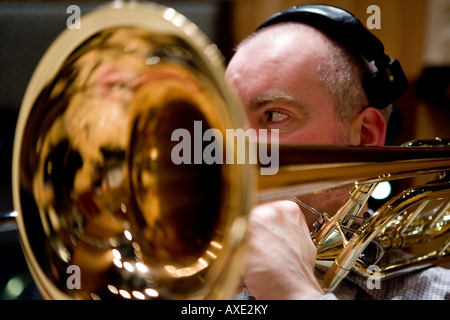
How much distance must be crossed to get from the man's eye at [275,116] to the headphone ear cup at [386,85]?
0.25 meters

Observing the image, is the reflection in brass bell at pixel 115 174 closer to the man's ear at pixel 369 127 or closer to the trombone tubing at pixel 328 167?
the trombone tubing at pixel 328 167

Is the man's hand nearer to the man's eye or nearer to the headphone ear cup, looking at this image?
the man's eye

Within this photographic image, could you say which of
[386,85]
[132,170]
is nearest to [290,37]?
[386,85]

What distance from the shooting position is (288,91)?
107cm

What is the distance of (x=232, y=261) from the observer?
0.51m

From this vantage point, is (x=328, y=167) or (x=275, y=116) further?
(x=275, y=116)

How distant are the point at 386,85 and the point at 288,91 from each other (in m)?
0.26

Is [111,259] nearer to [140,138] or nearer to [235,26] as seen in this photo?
[140,138]

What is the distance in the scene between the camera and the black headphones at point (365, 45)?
1084mm

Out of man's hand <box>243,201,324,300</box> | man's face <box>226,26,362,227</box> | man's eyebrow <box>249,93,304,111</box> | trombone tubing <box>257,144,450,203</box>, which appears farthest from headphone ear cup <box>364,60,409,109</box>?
man's hand <box>243,201,324,300</box>

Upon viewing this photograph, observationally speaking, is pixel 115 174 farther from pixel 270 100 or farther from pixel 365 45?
pixel 365 45

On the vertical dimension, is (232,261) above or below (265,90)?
below
